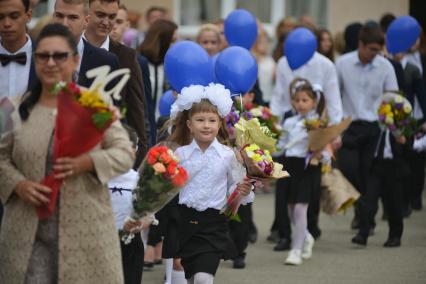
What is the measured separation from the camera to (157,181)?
21.7 feet

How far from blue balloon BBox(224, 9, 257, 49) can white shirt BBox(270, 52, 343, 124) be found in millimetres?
1016

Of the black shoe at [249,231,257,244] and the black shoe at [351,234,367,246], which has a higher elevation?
the black shoe at [351,234,367,246]

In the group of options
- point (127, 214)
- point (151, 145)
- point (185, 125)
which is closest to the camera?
point (127, 214)

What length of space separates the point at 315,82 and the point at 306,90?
877 mm

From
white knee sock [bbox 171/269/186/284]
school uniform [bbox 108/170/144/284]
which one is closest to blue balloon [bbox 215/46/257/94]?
white knee sock [bbox 171/269/186/284]

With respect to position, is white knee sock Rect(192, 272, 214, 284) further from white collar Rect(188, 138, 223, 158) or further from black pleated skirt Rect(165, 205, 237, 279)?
white collar Rect(188, 138, 223, 158)

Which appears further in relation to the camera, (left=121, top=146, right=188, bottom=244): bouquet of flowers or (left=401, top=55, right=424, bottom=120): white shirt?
(left=401, top=55, right=424, bottom=120): white shirt

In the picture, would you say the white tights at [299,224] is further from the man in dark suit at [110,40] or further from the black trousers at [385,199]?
the man in dark suit at [110,40]

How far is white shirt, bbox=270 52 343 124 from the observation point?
1229cm

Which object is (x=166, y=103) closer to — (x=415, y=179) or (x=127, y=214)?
(x=127, y=214)

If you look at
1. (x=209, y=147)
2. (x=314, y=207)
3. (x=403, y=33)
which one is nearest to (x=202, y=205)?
(x=209, y=147)

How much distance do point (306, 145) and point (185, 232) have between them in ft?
11.5

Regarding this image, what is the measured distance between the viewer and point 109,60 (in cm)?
724

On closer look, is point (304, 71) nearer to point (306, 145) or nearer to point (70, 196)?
point (306, 145)
